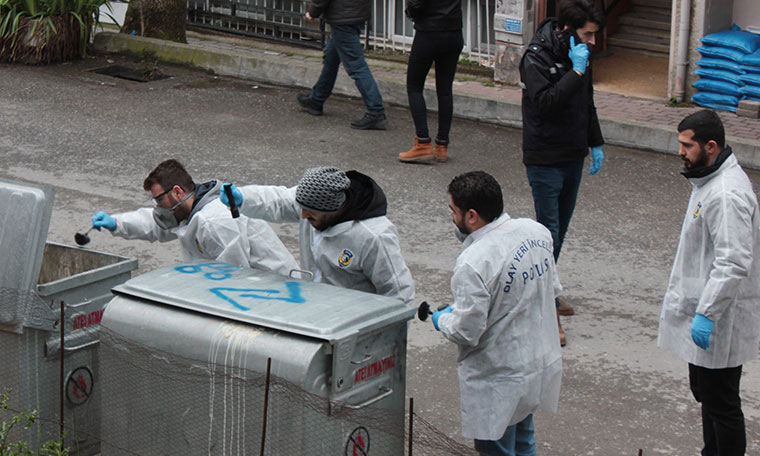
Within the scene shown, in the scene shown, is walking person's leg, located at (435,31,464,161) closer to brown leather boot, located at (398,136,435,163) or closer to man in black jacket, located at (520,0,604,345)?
brown leather boot, located at (398,136,435,163)

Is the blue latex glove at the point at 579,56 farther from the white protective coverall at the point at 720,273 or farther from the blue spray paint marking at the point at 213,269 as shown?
the blue spray paint marking at the point at 213,269

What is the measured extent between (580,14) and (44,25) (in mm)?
7812

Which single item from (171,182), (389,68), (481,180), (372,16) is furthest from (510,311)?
(372,16)

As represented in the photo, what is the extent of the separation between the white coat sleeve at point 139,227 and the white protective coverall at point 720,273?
225 cm

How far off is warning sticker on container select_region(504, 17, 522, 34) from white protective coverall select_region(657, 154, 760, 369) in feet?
22.4

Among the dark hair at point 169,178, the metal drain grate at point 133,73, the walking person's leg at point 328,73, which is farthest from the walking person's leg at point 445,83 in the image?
the dark hair at point 169,178

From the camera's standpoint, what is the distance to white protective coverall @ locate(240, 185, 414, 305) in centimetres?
436

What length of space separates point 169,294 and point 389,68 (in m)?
8.37

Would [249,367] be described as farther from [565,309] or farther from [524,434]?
[565,309]

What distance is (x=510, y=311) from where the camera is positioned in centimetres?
398

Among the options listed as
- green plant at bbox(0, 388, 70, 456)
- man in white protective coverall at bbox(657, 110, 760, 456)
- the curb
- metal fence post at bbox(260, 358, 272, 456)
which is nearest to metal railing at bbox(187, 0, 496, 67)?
the curb

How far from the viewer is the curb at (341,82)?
31.1ft

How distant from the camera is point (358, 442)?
384cm

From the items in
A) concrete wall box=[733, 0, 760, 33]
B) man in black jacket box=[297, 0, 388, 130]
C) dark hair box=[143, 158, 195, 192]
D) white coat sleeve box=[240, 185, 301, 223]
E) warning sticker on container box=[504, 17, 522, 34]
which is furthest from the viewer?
warning sticker on container box=[504, 17, 522, 34]
